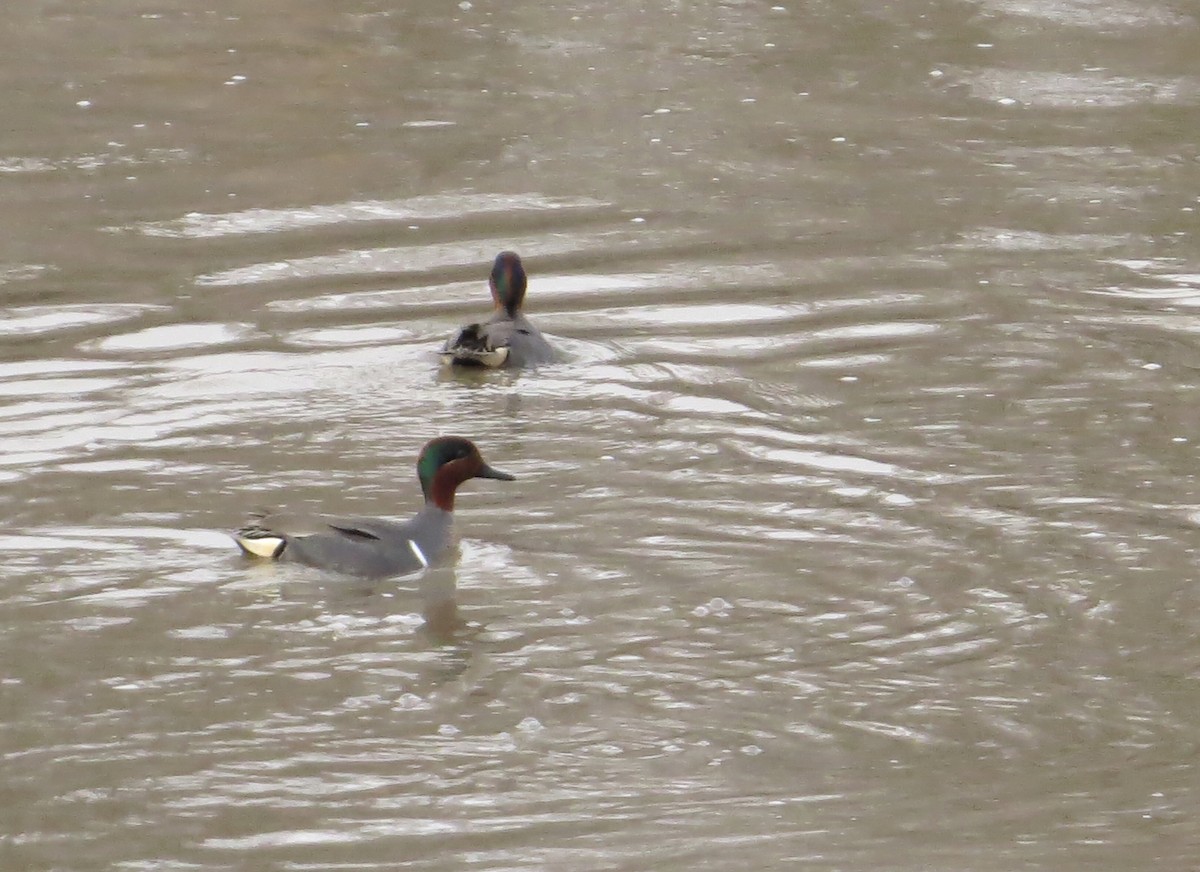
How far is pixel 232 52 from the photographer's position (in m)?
19.0

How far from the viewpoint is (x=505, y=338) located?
1149 cm

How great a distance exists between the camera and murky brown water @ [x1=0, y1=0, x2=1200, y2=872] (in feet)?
21.9

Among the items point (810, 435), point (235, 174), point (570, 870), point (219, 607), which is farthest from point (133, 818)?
point (235, 174)

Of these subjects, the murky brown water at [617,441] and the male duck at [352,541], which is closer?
the murky brown water at [617,441]

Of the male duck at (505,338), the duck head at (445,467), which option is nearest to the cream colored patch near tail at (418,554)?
the duck head at (445,467)

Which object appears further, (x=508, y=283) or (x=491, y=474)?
(x=508, y=283)

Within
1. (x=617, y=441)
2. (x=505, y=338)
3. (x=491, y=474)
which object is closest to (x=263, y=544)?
(x=491, y=474)

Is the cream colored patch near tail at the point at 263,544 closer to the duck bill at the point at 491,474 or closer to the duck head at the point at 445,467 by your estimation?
the duck head at the point at 445,467

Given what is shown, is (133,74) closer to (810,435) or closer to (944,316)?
(944,316)

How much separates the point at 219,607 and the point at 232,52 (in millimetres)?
11603

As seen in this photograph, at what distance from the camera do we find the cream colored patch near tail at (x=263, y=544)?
28.4ft

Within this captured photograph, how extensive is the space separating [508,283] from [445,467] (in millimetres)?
2970

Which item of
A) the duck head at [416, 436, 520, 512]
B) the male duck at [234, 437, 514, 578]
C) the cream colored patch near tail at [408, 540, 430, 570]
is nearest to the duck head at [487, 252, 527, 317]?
the duck head at [416, 436, 520, 512]

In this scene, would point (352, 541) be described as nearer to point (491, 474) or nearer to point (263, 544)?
point (263, 544)
